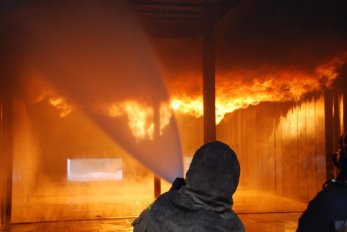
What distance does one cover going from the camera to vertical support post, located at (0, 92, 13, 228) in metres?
7.61

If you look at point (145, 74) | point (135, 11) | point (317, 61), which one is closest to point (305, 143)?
point (317, 61)

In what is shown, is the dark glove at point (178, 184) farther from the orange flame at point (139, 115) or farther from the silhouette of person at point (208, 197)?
the orange flame at point (139, 115)

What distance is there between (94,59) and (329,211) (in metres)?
6.74

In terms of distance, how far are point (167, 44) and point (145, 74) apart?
1021mm

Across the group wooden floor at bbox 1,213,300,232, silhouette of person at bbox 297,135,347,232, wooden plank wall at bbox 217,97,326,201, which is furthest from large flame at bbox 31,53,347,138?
silhouette of person at bbox 297,135,347,232

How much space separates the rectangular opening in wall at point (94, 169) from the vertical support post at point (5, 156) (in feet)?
21.3

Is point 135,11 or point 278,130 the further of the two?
point 278,130

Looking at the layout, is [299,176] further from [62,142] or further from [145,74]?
[62,142]

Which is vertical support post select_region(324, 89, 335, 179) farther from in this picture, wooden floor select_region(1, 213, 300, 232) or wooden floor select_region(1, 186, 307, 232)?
wooden floor select_region(1, 213, 300, 232)

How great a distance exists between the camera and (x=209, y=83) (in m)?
7.17

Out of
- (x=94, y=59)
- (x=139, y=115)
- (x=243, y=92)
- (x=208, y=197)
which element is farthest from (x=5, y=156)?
(x=208, y=197)

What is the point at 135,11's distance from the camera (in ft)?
21.6

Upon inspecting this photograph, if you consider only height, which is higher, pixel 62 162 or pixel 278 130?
pixel 278 130

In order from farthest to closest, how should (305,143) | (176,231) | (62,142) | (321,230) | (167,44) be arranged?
(62,142) → (305,143) → (167,44) → (321,230) → (176,231)
